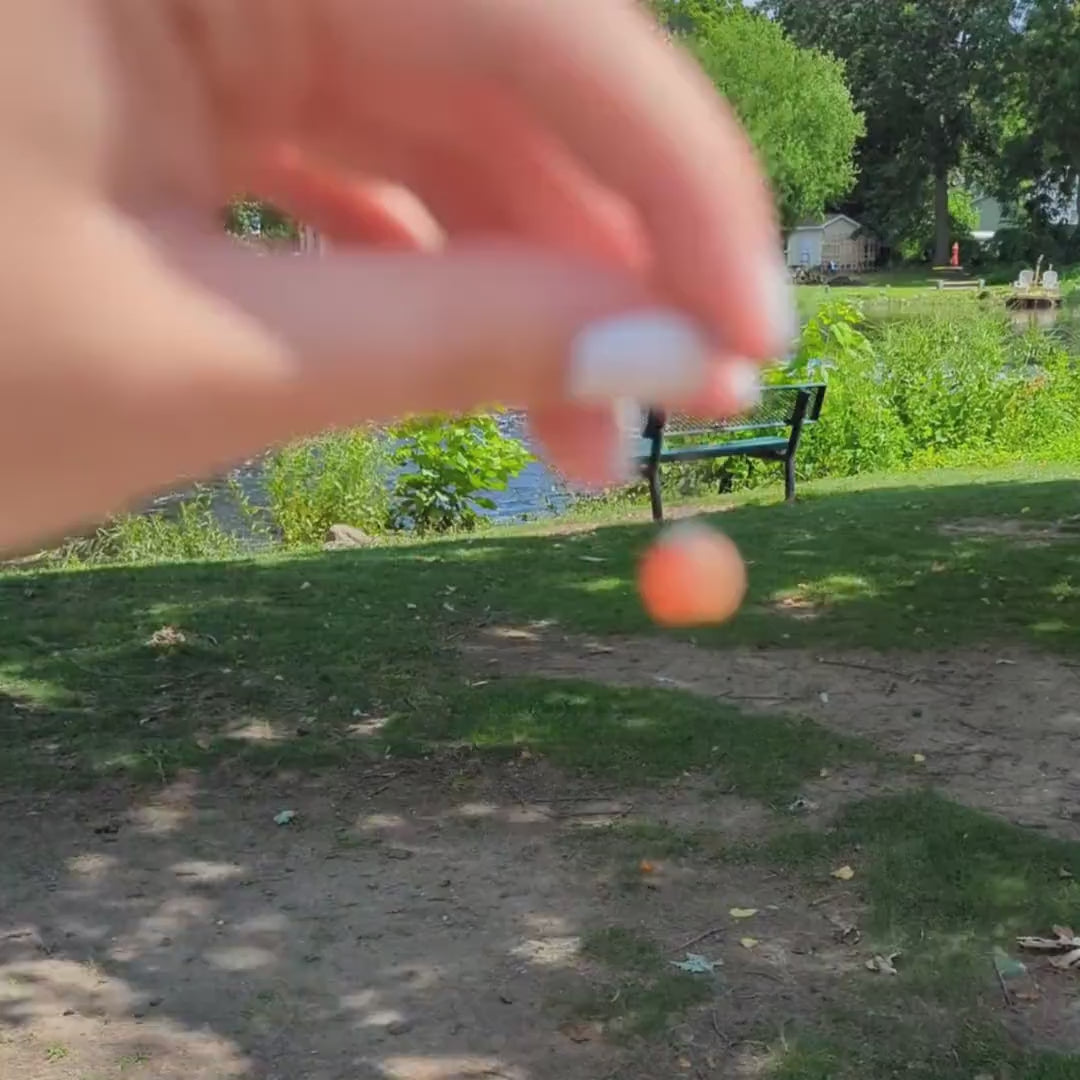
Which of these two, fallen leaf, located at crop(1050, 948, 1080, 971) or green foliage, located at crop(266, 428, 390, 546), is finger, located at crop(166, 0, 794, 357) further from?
green foliage, located at crop(266, 428, 390, 546)

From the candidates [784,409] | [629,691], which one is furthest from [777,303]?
[784,409]

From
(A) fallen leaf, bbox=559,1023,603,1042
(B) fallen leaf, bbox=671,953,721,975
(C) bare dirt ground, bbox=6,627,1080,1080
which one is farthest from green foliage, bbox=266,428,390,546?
(A) fallen leaf, bbox=559,1023,603,1042

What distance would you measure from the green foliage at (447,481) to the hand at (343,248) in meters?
8.60

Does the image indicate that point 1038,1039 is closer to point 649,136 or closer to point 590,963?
point 590,963

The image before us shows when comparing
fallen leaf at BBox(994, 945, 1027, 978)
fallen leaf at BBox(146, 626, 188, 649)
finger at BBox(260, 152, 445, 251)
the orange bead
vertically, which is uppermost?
finger at BBox(260, 152, 445, 251)

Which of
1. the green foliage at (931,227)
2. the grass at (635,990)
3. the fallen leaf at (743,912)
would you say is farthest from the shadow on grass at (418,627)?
the green foliage at (931,227)

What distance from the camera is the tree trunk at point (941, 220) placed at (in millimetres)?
11555

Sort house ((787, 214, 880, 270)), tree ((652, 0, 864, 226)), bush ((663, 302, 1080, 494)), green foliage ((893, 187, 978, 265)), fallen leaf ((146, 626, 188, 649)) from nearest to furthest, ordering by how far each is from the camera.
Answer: tree ((652, 0, 864, 226)) < house ((787, 214, 880, 270)) < fallen leaf ((146, 626, 188, 649)) < bush ((663, 302, 1080, 494)) < green foliage ((893, 187, 978, 265))

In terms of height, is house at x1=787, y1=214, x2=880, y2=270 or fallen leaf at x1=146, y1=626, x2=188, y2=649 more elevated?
house at x1=787, y1=214, x2=880, y2=270

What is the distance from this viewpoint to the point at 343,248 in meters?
0.61

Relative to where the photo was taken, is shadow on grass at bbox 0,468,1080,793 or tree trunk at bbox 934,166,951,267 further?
tree trunk at bbox 934,166,951,267

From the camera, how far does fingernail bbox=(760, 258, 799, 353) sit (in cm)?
53

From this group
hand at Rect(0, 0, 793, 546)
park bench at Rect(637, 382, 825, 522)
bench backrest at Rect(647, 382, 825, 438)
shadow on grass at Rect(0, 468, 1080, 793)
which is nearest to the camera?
hand at Rect(0, 0, 793, 546)

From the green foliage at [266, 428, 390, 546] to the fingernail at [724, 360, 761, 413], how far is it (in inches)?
342
